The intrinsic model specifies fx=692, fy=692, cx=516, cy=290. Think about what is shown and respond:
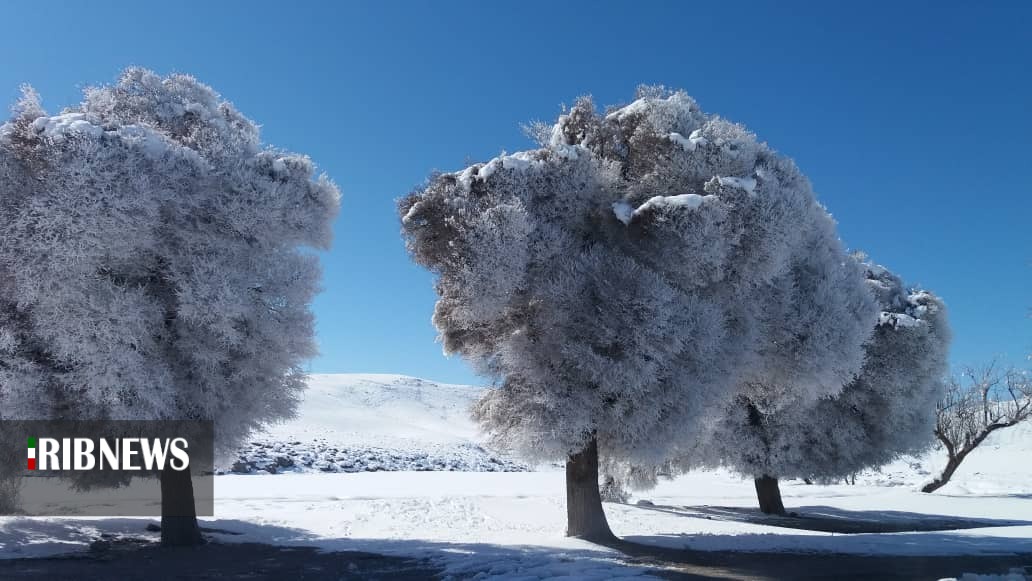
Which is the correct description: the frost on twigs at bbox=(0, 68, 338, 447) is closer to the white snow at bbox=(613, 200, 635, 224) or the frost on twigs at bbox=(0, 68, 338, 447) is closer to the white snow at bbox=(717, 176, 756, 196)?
the white snow at bbox=(613, 200, 635, 224)

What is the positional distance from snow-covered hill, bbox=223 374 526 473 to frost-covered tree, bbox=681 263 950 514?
8.05 m

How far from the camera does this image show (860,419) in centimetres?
2319

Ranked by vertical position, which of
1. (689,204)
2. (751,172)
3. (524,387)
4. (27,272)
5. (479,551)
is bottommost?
(479,551)

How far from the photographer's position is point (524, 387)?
1277 cm

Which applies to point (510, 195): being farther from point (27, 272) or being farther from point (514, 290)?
point (27, 272)

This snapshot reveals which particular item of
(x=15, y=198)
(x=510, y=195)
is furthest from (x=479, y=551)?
(x=15, y=198)

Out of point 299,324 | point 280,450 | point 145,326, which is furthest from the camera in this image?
point 280,450

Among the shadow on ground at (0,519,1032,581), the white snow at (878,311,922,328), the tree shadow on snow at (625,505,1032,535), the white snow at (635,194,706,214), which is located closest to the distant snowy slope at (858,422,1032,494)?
the tree shadow on snow at (625,505,1032,535)

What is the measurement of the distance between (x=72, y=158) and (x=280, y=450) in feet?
105

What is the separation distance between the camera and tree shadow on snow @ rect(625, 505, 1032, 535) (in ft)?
69.7

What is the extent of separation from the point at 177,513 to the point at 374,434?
140 ft

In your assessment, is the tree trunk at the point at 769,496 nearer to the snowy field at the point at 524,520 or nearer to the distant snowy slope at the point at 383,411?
the snowy field at the point at 524,520

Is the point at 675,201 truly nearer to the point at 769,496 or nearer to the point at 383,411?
the point at 769,496

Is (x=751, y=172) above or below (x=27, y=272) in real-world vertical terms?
above
